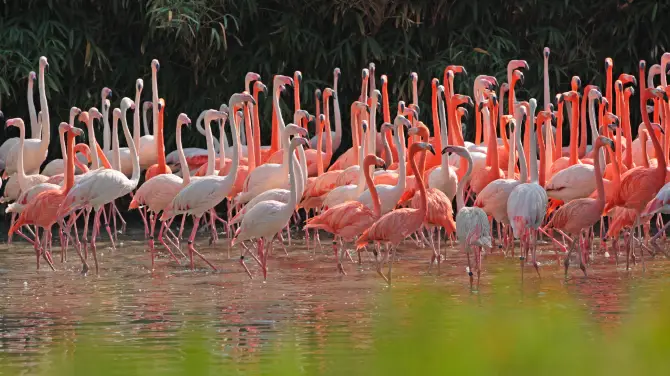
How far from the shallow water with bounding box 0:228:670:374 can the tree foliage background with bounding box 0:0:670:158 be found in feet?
9.06

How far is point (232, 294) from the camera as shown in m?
6.56

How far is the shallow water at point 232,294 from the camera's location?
4.97 m

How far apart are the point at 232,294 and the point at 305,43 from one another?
17.2 feet

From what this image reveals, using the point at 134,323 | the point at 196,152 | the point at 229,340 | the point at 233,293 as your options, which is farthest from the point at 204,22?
the point at 229,340

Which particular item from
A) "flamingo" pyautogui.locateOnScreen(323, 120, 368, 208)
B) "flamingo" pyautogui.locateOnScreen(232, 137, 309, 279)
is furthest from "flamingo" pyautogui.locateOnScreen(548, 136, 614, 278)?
"flamingo" pyautogui.locateOnScreen(232, 137, 309, 279)

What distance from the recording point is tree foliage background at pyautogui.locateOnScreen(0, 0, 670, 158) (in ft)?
36.7

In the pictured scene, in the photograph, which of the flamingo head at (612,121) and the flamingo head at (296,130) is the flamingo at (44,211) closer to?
the flamingo head at (296,130)

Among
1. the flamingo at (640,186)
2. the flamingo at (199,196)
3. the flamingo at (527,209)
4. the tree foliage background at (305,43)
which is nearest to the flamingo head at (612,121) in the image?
the flamingo at (640,186)

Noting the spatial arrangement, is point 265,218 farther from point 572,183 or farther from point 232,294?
point 572,183

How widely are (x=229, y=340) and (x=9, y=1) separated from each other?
795cm

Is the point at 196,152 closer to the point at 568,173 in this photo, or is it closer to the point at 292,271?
the point at 292,271

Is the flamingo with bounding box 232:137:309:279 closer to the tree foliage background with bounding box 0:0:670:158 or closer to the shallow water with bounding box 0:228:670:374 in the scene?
the shallow water with bounding box 0:228:670:374

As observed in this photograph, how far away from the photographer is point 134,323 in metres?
5.45

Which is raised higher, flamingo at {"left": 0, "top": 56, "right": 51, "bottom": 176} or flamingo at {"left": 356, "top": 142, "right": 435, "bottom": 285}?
flamingo at {"left": 0, "top": 56, "right": 51, "bottom": 176}
